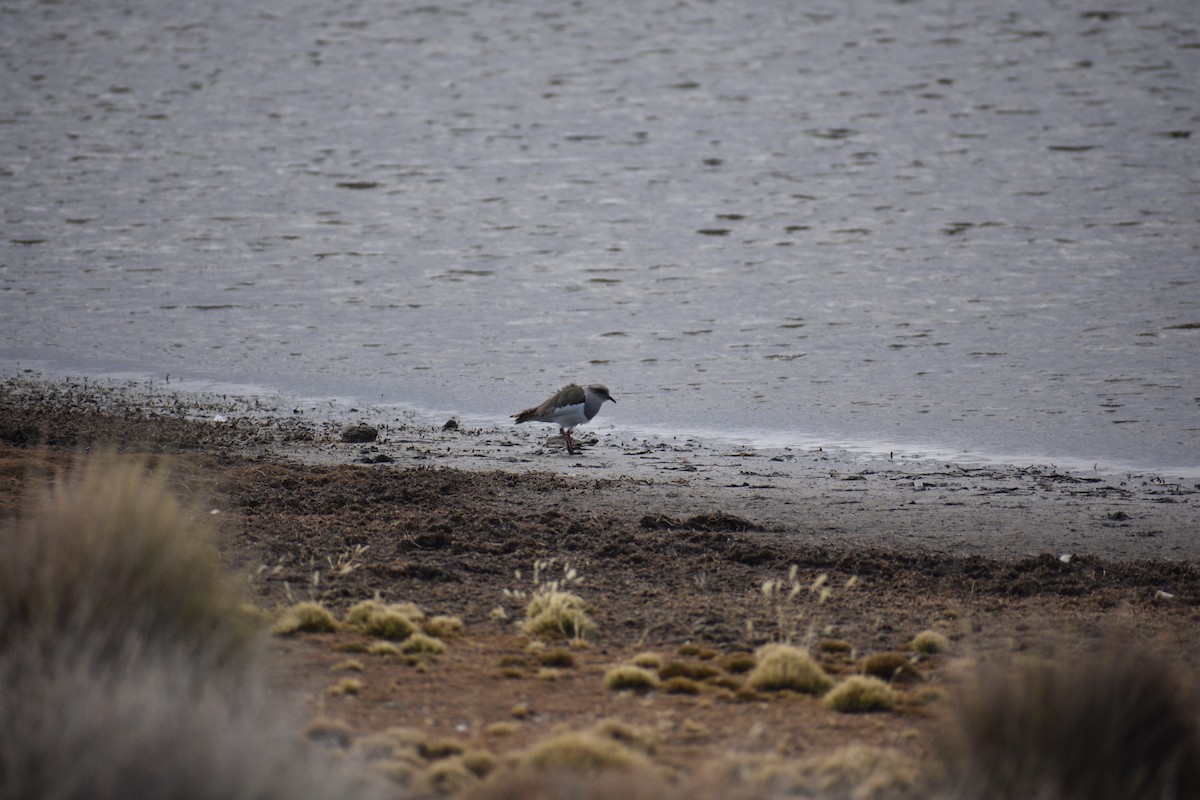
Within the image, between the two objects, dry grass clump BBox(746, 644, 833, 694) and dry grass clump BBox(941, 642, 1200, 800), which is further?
dry grass clump BBox(746, 644, 833, 694)

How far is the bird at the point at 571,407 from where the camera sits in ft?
40.4

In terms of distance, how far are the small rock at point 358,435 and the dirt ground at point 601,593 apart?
0.63 m

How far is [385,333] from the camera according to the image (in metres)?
18.6

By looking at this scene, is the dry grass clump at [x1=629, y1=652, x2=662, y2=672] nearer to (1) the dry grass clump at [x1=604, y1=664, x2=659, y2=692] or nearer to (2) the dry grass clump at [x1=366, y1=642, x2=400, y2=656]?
(1) the dry grass clump at [x1=604, y1=664, x2=659, y2=692]

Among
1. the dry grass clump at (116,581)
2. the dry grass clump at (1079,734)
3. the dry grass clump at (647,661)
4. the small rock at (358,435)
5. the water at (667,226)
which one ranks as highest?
the water at (667,226)

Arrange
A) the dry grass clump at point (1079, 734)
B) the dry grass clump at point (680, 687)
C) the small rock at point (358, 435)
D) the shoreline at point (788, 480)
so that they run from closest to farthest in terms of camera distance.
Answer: the dry grass clump at point (1079, 734)
the dry grass clump at point (680, 687)
the shoreline at point (788, 480)
the small rock at point (358, 435)

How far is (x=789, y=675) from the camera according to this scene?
6.45 metres

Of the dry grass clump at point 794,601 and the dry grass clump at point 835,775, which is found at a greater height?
the dry grass clump at point 794,601

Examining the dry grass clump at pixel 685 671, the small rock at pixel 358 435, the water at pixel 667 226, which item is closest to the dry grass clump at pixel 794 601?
the dry grass clump at pixel 685 671

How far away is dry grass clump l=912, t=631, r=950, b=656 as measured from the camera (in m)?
7.11

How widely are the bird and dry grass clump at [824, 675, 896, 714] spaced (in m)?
6.34

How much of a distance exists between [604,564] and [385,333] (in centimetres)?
1049

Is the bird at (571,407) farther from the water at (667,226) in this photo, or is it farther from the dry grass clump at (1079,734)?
the dry grass clump at (1079,734)

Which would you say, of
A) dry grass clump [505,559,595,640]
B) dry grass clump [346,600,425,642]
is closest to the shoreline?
dry grass clump [505,559,595,640]
